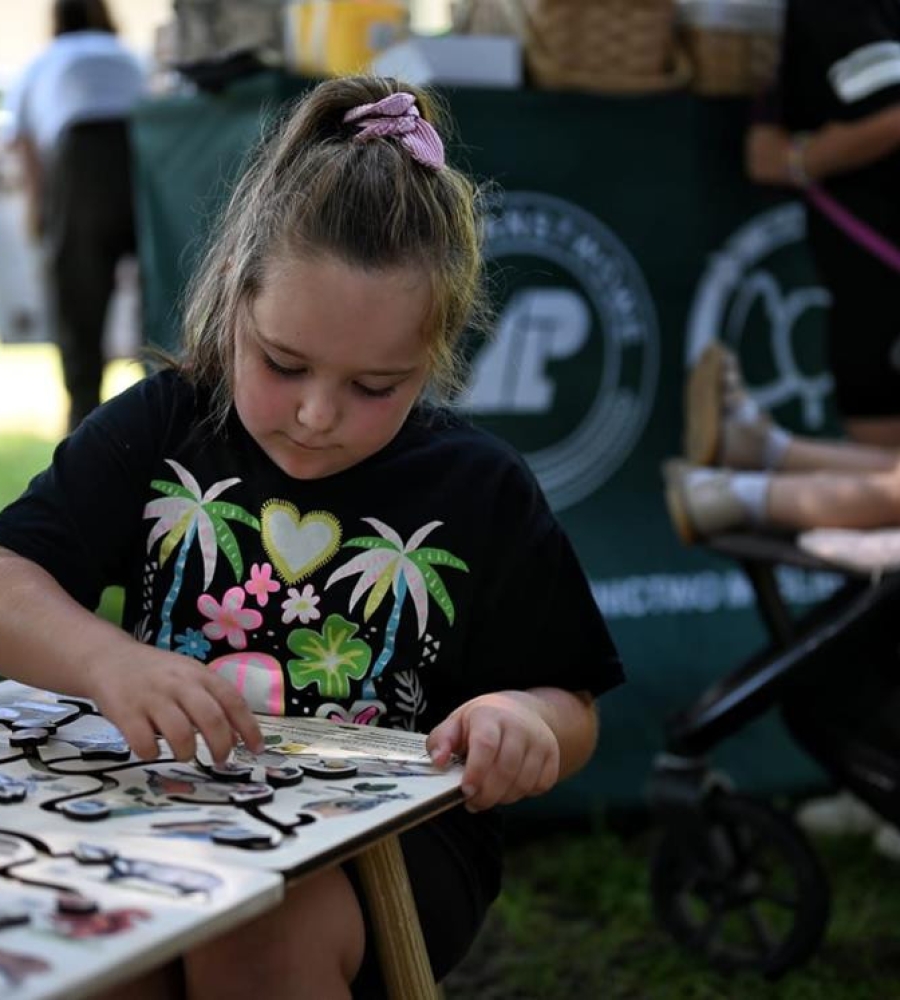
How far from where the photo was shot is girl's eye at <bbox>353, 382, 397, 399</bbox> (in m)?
1.37

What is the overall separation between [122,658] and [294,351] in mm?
268

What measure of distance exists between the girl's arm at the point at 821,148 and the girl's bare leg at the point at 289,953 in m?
1.96

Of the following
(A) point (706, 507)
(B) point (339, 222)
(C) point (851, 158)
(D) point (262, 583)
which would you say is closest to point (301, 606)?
(D) point (262, 583)

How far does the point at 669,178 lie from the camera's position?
3094 mm

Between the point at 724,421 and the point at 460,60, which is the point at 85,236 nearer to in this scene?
the point at 460,60

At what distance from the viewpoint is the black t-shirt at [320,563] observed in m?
1.48

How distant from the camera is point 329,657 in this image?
148 centimetres

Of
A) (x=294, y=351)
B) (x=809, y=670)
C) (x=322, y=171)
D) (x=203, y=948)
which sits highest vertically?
(x=322, y=171)

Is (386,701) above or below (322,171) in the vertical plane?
below

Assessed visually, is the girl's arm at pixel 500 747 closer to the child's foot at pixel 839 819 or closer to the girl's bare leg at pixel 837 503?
the girl's bare leg at pixel 837 503

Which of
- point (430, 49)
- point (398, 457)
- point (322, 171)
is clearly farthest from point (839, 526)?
point (322, 171)

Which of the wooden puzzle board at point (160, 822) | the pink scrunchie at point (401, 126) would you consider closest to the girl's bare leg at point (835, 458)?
the pink scrunchie at point (401, 126)

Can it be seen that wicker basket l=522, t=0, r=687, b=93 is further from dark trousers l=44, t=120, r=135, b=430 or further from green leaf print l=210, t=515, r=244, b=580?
dark trousers l=44, t=120, r=135, b=430

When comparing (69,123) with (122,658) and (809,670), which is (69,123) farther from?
(122,658)
